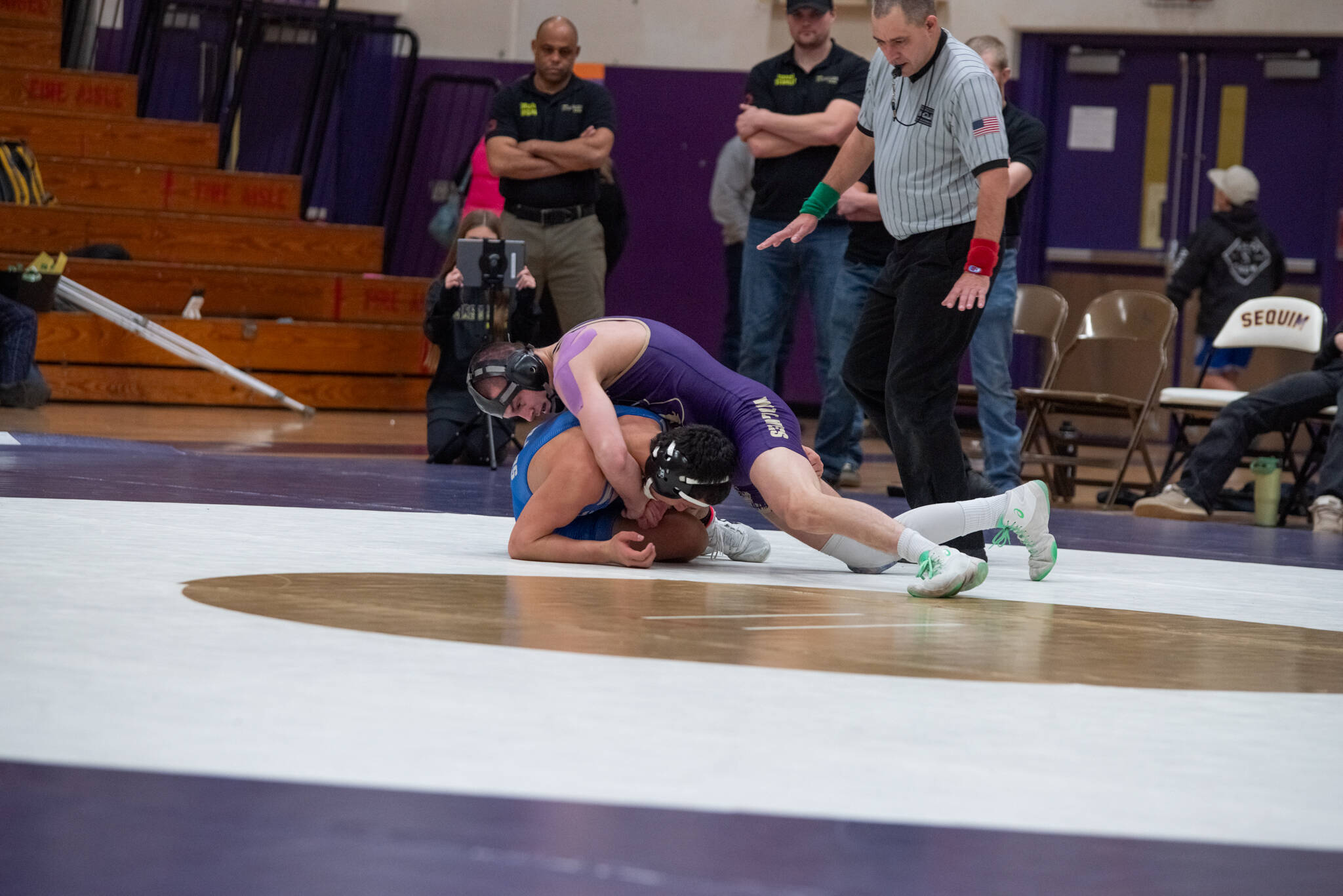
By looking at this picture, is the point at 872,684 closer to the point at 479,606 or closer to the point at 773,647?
the point at 773,647

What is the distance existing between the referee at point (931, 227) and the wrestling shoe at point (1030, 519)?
0.48 ft

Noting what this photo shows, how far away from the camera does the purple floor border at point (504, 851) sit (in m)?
1.28

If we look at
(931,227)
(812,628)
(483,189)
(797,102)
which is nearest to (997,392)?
(797,102)

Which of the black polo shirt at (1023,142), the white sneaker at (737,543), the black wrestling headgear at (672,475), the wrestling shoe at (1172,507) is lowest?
the white sneaker at (737,543)

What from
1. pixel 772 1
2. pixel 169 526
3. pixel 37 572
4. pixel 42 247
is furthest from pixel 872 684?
pixel 772 1

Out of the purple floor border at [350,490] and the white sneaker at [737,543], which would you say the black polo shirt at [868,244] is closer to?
the purple floor border at [350,490]

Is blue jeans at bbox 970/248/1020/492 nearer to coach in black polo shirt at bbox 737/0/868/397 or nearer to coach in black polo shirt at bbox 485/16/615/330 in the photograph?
coach in black polo shirt at bbox 737/0/868/397

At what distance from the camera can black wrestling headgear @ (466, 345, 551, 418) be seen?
3.36 meters

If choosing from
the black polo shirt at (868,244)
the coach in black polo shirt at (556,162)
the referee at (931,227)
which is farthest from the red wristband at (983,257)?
the coach in black polo shirt at (556,162)

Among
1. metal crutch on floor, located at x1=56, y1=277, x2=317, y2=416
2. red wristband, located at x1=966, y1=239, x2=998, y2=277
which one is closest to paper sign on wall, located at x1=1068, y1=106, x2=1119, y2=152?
metal crutch on floor, located at x1=56, y1=277, x2=317, y2=416

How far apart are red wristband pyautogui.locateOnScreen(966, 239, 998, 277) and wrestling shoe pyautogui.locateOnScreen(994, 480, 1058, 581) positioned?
475 mm

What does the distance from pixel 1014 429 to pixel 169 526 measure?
9.65 ft

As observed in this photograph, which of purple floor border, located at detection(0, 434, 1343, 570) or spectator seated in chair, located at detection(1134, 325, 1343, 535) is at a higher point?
spectator seated in chair, located at detection(1134, 325, 1343, 535)

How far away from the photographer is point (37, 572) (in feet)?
9.02
